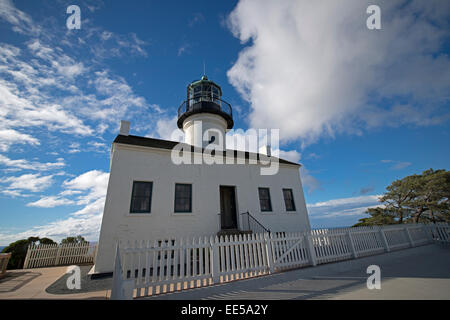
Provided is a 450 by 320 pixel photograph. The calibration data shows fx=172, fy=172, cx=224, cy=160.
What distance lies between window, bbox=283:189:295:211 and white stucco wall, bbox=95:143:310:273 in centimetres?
42

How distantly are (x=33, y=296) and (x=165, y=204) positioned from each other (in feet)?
14.7

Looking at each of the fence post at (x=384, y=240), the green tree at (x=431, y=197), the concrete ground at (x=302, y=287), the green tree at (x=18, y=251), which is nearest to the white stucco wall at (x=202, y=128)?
the concrete ground at (x=302, y=287)

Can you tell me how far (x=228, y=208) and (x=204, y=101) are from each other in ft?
28.7

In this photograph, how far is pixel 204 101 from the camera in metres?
14.0

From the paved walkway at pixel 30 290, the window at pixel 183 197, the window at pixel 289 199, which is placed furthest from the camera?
the window at pixel 289 199

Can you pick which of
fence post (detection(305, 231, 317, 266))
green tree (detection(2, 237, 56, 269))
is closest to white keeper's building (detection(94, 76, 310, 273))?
fence post (detection(305, 231, 317, 266))

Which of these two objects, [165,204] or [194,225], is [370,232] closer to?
[194,225]

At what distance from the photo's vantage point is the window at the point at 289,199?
1167cm

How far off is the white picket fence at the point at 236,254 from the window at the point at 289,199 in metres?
4.35

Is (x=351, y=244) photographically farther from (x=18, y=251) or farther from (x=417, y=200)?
(x=18, y=251)

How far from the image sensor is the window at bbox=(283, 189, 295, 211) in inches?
460

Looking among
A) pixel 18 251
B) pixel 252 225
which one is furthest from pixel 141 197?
pixel 18 251

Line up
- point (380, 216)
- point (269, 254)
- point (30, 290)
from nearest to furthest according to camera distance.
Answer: point (30, 290), point (269, 254), point (380, 216)

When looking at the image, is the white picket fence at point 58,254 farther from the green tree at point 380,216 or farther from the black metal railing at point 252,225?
the green tree at point 380,216
